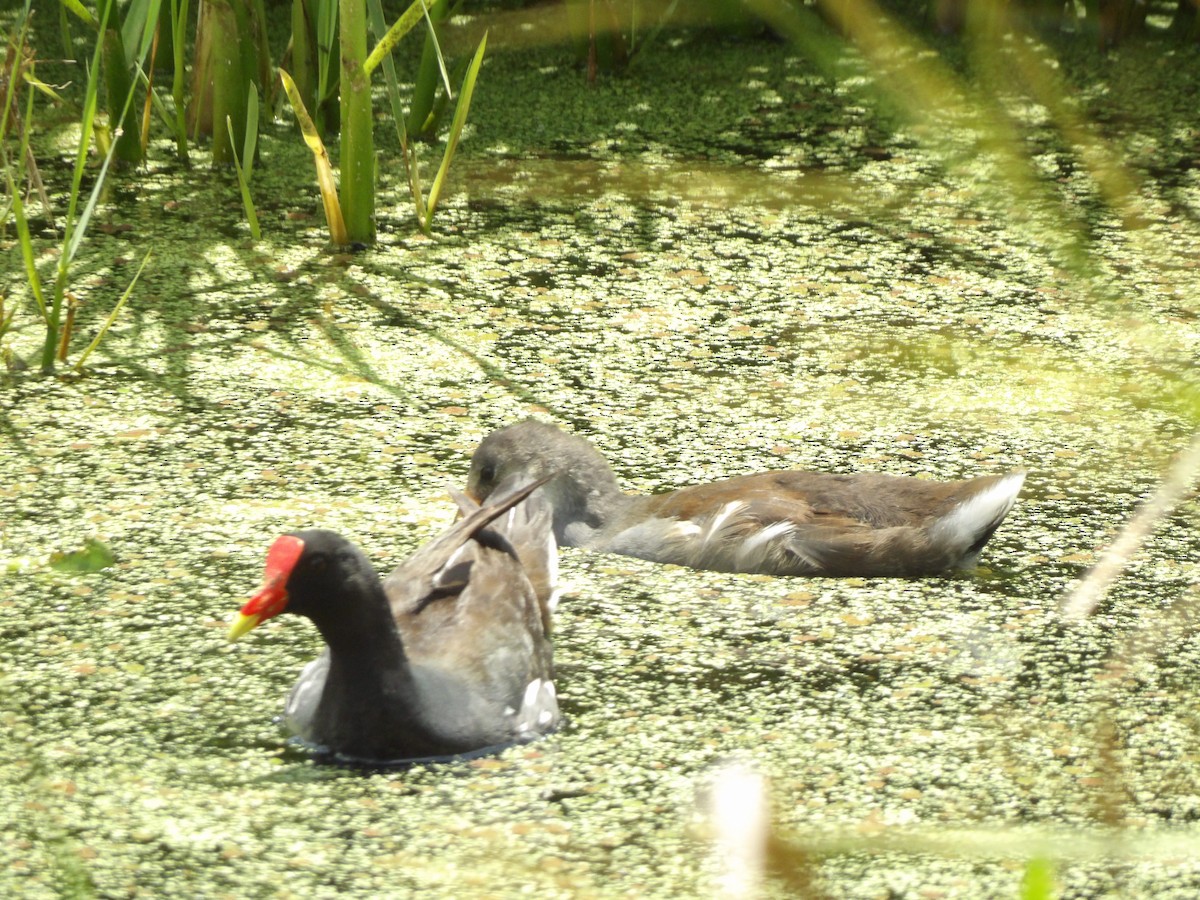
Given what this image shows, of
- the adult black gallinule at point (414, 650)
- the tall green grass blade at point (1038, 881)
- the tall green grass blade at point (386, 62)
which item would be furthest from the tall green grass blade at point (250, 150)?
the tall green grass blade at point (1038, 881)

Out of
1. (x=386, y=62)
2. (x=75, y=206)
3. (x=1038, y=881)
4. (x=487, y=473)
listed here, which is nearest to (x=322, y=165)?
(x=386, y=62)

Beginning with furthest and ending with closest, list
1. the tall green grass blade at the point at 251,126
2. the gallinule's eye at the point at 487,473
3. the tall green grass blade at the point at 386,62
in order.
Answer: the tall green grass blade at the point at 251,126 < the tall green grass blade at the point at 386,62 < the gallinule's eye at the point at 487,473

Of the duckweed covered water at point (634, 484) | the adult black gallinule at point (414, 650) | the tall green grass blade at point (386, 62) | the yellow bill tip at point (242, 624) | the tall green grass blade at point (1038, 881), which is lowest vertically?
the duckweed covered water at point (634, 484)

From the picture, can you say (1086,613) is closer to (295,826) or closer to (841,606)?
(841,606)

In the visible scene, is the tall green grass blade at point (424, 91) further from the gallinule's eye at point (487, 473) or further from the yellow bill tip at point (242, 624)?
the yellow bill tip at point (242, 624)

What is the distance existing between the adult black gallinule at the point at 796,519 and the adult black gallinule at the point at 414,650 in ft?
1.13

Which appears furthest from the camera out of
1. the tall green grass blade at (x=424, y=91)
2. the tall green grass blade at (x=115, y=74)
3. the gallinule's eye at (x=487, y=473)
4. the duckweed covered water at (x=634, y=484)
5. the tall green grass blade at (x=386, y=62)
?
the tall green grass blade at (x=424, y=91)

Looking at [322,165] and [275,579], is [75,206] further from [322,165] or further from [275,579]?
[275,579]

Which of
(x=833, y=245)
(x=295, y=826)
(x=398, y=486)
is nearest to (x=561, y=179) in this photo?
(x=833, y=245)

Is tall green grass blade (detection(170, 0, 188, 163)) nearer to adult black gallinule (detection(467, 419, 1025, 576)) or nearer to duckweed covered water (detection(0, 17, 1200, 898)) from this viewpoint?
duckweed covered water (detection(0, 17, 1200, 898))

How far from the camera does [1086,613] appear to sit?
2182 mm

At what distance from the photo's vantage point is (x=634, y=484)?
103 inches

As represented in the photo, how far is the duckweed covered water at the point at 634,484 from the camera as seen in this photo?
1.65 meters

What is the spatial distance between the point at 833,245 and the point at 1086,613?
1572mm
